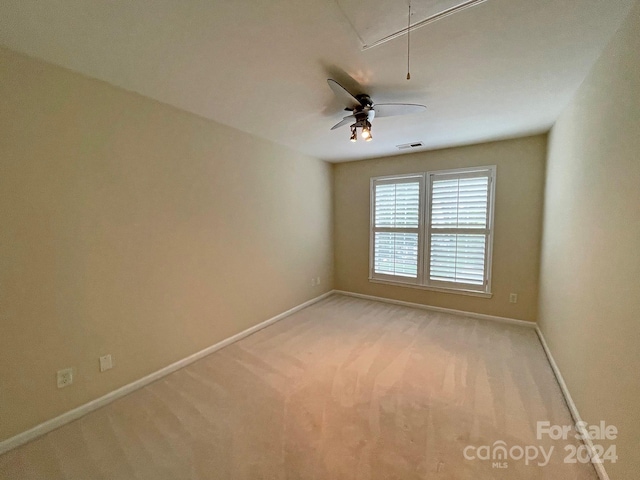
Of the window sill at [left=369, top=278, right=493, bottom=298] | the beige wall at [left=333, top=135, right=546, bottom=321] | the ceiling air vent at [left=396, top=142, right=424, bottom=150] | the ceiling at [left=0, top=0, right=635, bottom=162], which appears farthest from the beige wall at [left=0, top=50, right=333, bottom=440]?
the beige wall at [left=333, top=135, right=546, bottom=321]

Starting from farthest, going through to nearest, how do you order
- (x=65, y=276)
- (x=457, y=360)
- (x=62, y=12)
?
(x=457, y=360), (x=65, y=276), (x=62, y=12)

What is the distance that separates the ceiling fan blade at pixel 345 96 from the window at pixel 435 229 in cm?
226

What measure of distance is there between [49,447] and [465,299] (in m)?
4.39

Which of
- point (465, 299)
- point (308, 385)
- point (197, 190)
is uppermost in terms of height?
point (197, 190)

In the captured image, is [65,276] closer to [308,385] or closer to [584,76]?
[308,385]

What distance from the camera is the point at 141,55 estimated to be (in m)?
Answer: 1.64

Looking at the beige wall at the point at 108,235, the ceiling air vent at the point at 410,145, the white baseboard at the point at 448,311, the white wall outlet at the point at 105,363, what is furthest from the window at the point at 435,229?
the white wall outlet at the point at 105,363

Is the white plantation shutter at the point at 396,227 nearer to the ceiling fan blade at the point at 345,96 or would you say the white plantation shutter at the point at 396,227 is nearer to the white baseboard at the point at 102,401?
the ceiling fan blade at the point at 345,96

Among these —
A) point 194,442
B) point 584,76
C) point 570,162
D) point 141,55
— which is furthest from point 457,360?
point 141,55

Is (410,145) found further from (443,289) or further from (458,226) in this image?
(443,289)

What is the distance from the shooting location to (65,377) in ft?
5.95

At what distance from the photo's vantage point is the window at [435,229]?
140 inches

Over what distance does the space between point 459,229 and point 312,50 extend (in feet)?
10.1

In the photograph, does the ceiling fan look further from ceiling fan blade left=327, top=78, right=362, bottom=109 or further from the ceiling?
the ceiling
